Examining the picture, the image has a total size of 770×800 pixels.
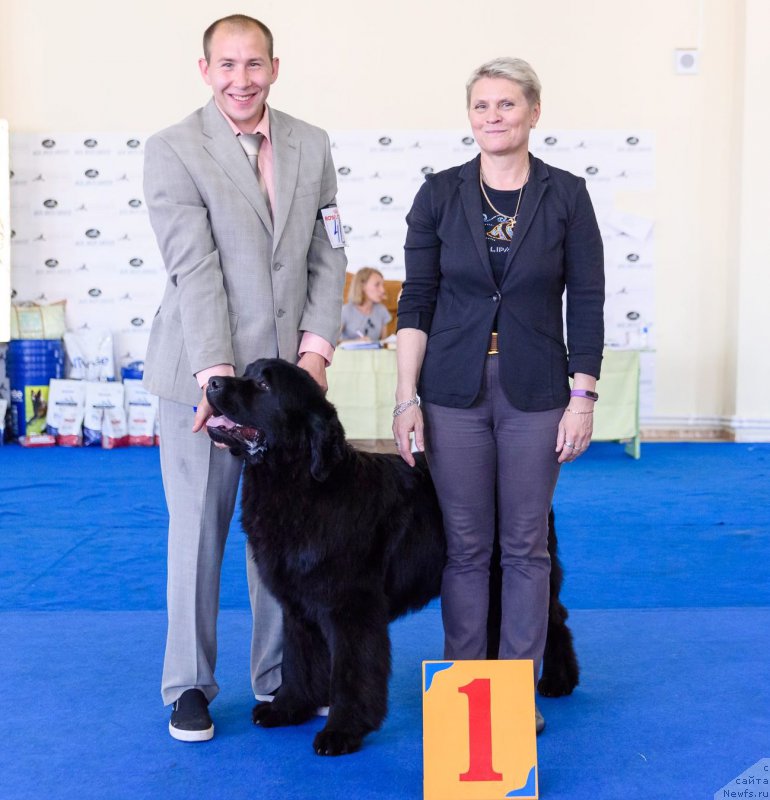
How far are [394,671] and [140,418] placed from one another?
642 cm

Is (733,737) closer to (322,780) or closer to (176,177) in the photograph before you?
(322,780)

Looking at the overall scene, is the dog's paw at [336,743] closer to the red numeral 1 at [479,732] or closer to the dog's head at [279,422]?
the red numeral 1 at [479,732]

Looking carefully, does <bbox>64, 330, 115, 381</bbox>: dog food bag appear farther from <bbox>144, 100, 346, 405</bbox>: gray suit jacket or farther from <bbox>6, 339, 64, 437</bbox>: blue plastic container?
<bbox>144, 100, 346, 405</bbox>: gray suit jacket

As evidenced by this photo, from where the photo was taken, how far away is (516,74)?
2383 mm

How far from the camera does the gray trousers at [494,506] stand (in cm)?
252

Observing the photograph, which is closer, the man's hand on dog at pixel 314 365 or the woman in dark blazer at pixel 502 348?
the woman in dark blazer at pixel 502 348

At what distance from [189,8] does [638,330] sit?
541 centimetres

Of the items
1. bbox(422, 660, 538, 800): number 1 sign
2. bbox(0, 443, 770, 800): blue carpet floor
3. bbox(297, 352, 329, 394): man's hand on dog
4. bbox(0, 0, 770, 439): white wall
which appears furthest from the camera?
bbox(0, 0, 770, 439): white wall

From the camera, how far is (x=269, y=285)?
8.68 ft

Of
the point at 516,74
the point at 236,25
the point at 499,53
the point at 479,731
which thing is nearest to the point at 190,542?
the point at 479,731

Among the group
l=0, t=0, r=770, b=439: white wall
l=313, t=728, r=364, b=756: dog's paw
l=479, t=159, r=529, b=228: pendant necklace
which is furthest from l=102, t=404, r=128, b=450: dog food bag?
l=479, t=159, r=529, b=228: pendant necklace

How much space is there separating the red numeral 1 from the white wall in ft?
25.1

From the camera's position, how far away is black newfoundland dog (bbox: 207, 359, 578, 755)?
8.09 feet

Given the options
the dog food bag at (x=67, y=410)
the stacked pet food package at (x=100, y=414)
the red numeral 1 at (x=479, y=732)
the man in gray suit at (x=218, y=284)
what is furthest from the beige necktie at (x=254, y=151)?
the dog food bag at (x=67, y=410)
